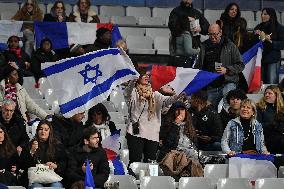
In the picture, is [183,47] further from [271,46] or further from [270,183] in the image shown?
[270,183]

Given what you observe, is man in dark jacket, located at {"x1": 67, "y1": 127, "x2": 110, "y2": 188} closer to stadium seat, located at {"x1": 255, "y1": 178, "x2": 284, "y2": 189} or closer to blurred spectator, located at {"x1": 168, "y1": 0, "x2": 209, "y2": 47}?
stadium seat, located at {"x1": 255, "y1": 178, "x2": 284, "y2": 189}

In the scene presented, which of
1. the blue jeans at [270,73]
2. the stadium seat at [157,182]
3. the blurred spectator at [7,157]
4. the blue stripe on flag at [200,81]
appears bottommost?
the stadium seat at [157,182]

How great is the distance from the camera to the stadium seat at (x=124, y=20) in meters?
21.5

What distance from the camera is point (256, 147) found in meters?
15.5

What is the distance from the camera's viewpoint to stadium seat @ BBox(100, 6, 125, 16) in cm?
2209

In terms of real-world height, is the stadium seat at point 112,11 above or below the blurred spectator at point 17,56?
above

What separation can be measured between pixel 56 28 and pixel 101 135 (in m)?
4.42

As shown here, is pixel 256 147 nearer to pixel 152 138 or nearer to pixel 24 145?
pixel 152 138

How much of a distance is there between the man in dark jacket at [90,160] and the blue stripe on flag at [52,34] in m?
5.32

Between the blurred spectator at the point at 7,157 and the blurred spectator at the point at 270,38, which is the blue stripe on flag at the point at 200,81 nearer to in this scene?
the blurred spectator at the point at 270,38

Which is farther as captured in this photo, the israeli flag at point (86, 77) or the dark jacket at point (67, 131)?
the israeli flag at point (86, 77)

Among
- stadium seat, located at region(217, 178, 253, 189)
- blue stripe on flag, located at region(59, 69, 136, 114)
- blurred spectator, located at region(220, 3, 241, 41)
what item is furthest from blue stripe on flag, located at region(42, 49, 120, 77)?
blurred spectator, located at region(220, 3, 241, 41)

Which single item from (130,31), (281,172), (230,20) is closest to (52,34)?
(130,31)

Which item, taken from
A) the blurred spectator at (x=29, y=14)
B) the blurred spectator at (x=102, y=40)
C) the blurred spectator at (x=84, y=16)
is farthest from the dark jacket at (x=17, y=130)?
the blurred spectator at (x=84, y=16)
